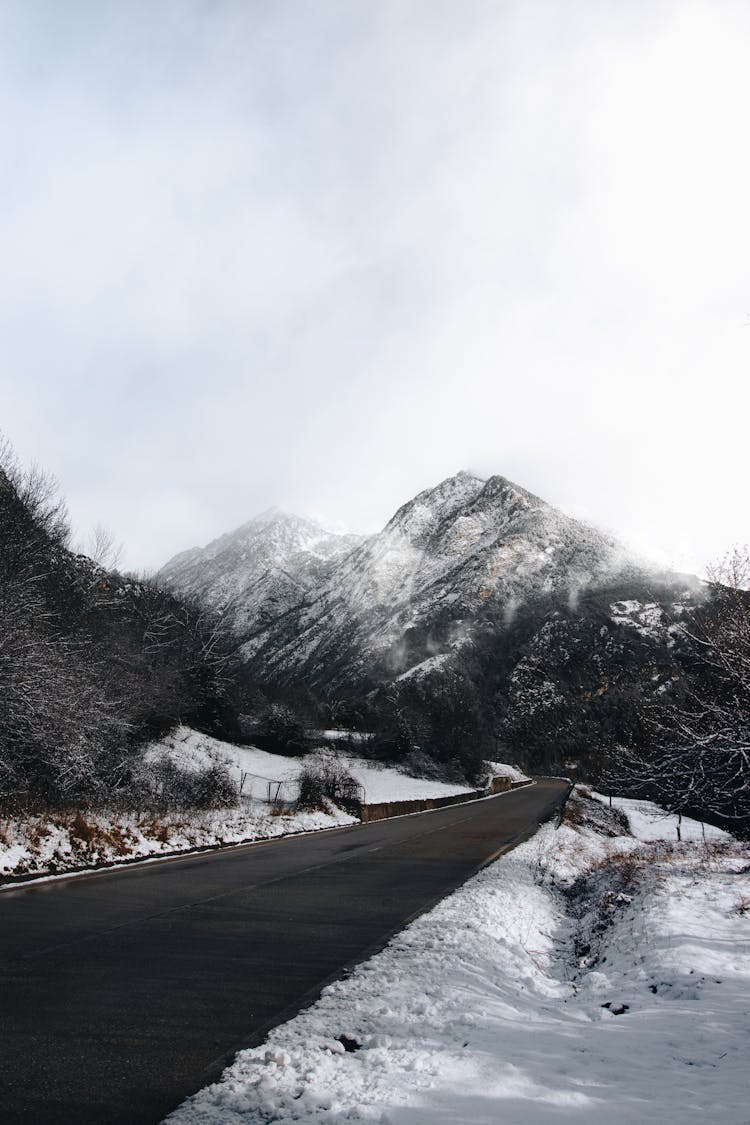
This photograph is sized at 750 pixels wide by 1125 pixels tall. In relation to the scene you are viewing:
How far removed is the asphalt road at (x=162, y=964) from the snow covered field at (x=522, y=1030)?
42 cm

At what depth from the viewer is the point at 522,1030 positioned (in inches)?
212

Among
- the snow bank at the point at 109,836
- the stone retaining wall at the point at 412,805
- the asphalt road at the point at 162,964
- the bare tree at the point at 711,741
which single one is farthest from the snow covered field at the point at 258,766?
the bare tree at the point at 711,741

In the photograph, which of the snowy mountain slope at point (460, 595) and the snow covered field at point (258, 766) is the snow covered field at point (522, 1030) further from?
the snowy mountain slope at point (460, 595)

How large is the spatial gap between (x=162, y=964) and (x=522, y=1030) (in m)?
3.50

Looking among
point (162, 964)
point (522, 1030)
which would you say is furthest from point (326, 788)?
point (522, 1030)

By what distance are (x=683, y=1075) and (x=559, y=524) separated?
184m

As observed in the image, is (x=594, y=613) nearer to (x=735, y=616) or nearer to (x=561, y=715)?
(x=561, y=715)

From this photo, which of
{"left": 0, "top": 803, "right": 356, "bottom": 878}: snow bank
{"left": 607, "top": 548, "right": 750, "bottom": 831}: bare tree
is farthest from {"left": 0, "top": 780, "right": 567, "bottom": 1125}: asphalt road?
{"left": 607, "top": 548, "right": 750, "bottom": 831}: bare tree

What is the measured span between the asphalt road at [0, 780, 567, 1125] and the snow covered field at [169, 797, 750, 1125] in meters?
0.42

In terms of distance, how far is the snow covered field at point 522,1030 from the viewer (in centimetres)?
391

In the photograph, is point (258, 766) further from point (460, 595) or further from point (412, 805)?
point (460, 595)

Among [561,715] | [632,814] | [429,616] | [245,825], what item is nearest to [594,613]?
[561,715]

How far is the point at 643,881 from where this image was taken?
12.5 meters

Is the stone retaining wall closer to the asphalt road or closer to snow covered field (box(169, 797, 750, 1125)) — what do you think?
the asphalt road
